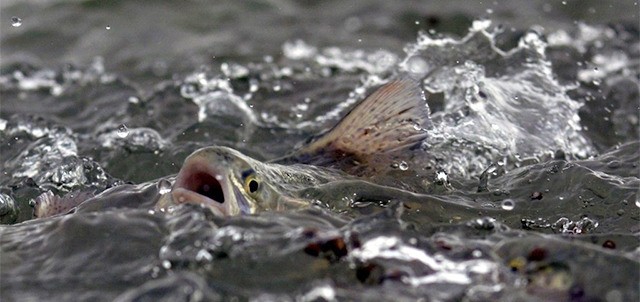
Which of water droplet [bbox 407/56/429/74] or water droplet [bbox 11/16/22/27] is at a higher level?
water droplet [bbox 407/56/429/74]

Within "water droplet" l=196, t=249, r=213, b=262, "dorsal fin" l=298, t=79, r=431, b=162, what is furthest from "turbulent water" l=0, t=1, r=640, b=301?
"dorsal fin" l=298, t=79, r=431, b=162

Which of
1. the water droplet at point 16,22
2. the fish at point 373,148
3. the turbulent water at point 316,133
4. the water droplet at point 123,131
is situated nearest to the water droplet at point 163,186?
the turbulent water at point 316,133

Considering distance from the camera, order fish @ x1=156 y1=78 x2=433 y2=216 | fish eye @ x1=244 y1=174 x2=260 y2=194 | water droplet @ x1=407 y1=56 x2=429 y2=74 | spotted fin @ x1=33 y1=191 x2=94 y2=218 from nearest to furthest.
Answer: fish eye @ x1=244 y1=174 x2=260 y2=194 < spotted fin @ x1=33 y1=191 x2=94 y2=218 < fish @ x1=156 y1=78 x2=433 y2=216 < water droplet @ x1=407 y1=56 x2=429 y2=74

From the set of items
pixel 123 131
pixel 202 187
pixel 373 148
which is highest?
pixel 202 187

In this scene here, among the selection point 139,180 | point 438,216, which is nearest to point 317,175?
point 438,216

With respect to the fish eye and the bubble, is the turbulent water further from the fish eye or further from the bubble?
the fish eye

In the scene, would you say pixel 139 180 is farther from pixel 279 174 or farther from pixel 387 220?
pixel 387 220

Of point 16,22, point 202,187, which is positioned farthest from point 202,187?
point 16,22

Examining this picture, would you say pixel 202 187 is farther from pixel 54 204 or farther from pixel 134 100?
pixel 134 100

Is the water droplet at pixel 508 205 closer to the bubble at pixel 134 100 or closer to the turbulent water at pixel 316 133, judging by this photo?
the turbulent water at pixel 316 133
